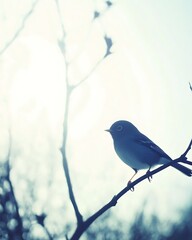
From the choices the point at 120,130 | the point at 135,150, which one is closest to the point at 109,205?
the point at 135,150

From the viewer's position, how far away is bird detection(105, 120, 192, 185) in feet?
16.9

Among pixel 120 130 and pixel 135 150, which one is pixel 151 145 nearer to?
pixel 135 150

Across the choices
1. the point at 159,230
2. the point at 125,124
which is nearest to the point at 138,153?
the point at 125,124

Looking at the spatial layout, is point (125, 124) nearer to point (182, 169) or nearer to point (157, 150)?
point (157, 150)

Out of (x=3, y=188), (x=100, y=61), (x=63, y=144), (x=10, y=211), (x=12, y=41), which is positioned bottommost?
(x=10, y=211)

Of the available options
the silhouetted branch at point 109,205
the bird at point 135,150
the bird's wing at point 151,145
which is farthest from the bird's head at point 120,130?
the silhouetted branch at point 109,205

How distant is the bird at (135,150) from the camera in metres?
5.15

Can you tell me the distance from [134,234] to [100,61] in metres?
13.7

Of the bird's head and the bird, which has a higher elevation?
the bird's head

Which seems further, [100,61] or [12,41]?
[12,41]

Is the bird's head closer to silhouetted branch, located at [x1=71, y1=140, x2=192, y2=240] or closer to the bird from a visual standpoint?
the bird

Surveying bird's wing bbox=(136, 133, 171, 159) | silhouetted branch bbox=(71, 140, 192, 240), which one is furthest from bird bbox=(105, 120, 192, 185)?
silhouetted branch bbox=(71, 140, 192, 240)

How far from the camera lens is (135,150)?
5254 mm

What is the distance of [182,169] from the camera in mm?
4664
